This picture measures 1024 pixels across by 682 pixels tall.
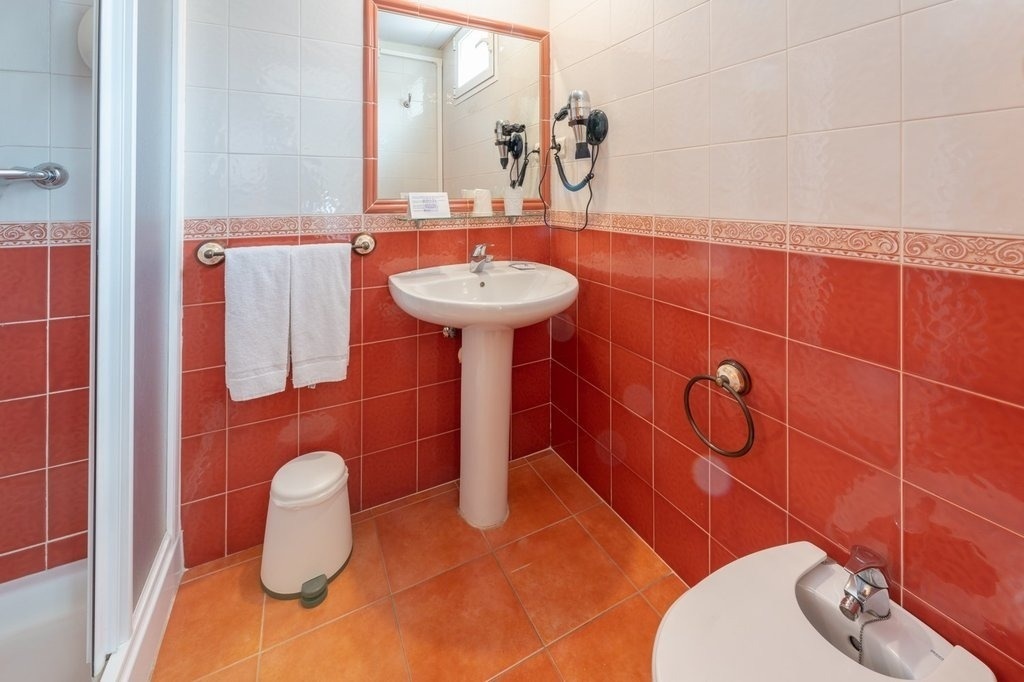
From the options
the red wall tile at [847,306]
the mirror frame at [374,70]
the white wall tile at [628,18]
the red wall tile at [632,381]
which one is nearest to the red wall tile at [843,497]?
the red wall tile at [847,306]

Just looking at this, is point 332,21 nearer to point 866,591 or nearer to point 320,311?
point 320,311

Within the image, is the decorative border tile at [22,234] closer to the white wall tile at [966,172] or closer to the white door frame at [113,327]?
the white door frame at [113,327]

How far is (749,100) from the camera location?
107cm

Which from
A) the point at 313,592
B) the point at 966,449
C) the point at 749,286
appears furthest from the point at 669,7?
the point at 313,592

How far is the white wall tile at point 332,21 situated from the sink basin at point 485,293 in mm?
767

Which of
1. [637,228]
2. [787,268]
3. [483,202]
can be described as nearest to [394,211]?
[483,202]

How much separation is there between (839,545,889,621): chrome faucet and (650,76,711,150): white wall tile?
1.00 metres

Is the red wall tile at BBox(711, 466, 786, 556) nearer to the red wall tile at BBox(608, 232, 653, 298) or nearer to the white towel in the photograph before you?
the red wall tile at BBox(608, 232, 653, 298)

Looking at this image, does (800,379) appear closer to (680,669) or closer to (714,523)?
(714,523)

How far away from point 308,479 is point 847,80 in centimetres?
164

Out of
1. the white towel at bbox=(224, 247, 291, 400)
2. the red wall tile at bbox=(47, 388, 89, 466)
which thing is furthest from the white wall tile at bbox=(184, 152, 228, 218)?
the red wall tile at bbox=(47, 388, 89, 466)

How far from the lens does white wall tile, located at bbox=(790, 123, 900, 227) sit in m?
→ 0.83

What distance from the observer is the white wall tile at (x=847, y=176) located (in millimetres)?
831

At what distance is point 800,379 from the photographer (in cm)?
103
